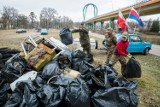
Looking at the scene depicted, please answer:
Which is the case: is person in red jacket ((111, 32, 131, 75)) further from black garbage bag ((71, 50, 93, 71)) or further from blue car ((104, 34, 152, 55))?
blue car ((104, 34, 152, 55))

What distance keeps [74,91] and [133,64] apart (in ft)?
9.43

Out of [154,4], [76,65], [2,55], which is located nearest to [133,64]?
[76,65]

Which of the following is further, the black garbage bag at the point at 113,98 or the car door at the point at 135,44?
the car door at the point at 135,44

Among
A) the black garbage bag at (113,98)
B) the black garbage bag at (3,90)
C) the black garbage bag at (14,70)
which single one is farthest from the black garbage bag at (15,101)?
the black garbage bag at (113,98)

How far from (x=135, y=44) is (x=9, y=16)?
218ft

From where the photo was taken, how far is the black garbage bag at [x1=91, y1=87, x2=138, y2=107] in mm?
3283

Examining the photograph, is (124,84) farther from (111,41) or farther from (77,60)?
(111,41)

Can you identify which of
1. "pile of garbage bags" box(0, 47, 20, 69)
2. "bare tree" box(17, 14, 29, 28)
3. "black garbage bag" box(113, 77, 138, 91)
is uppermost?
"bare tree" box(17, 14, 29, 28)

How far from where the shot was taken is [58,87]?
3.43 meters

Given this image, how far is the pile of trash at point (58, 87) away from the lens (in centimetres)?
317

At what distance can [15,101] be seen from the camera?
3410 millimetres

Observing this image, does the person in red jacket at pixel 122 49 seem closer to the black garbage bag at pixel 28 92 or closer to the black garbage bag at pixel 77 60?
the black garbage bag at pixel 77 60

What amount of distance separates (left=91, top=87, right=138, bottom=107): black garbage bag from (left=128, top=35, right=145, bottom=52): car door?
28.3ft

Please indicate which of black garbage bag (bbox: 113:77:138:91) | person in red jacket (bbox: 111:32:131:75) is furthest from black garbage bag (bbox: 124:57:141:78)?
black garbage bag (bbox: 113:77:138:91)
